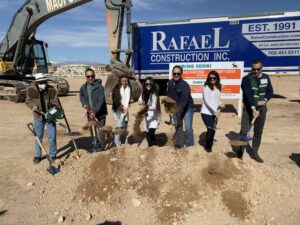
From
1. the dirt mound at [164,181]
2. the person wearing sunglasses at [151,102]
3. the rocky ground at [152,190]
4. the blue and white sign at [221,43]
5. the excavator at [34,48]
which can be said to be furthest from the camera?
the excavator at [34,48]

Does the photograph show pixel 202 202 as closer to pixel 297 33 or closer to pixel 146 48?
pixel 297 33

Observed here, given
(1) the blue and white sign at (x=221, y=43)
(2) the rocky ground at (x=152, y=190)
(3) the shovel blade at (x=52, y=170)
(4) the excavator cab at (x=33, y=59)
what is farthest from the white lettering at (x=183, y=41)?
(3) the shovel blade at (x=52, y=170)

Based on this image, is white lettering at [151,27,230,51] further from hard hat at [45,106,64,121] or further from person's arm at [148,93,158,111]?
hard hat at [45,106,64,121]

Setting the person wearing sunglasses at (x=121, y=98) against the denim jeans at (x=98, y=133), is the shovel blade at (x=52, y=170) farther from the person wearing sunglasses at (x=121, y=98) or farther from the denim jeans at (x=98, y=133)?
the person wearing sunglasses at (x=121, y=98)


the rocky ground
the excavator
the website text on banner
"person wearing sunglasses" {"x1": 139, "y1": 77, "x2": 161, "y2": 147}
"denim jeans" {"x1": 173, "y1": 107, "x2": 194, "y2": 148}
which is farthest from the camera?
the excavator

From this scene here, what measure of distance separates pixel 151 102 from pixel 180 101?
0.56 meters

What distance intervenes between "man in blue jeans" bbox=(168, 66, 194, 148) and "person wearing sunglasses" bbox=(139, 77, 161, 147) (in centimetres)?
33

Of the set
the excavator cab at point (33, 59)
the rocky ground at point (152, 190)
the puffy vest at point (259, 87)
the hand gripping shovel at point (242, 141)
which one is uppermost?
the excavator cab at point (33, 59)

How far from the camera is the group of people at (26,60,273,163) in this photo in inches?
238

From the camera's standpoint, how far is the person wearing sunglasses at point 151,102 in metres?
6.16

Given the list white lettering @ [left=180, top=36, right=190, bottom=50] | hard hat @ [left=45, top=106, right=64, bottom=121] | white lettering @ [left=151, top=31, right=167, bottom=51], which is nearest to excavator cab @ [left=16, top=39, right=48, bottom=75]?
white lettering @ [left=151, top=31, right=167, bottom=51]

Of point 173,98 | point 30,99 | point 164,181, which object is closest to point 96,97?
point 30,99

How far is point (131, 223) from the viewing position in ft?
14.3

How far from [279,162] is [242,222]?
260cm
